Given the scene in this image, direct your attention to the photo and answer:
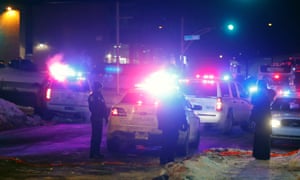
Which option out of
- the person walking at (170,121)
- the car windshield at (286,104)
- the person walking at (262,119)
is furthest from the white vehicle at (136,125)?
the car windshield at (286,104)

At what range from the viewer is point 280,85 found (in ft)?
116

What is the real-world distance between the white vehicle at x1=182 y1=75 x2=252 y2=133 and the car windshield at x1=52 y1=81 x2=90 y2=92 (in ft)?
12.3

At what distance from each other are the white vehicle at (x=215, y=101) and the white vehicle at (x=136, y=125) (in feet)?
13.2

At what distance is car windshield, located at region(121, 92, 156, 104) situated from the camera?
40.4ft

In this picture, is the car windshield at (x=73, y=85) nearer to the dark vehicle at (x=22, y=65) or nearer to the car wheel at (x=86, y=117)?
the car wheel at (x=86, y=117)

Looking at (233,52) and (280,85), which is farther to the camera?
(233,52)

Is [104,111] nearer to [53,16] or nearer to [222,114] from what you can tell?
[222,114]

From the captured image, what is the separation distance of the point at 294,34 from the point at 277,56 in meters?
3.86

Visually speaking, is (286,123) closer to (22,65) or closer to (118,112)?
(118,112)

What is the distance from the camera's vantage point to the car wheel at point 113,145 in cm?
1208

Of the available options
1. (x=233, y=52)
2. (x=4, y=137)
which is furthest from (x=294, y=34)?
(x=4, y=137)

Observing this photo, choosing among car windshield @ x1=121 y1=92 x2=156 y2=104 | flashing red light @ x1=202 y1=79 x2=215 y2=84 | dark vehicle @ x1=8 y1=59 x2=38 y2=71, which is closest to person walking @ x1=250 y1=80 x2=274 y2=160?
car windshield @ x1=121 y1=92 x2=156 y2=104

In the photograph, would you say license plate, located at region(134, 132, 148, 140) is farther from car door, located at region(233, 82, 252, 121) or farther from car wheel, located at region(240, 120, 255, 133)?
car wheel, located at region(240, 120, 255, 133)

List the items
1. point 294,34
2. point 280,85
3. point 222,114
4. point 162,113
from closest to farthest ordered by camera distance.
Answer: point 162,113
point 222,114
point 280,85
point 294,34
